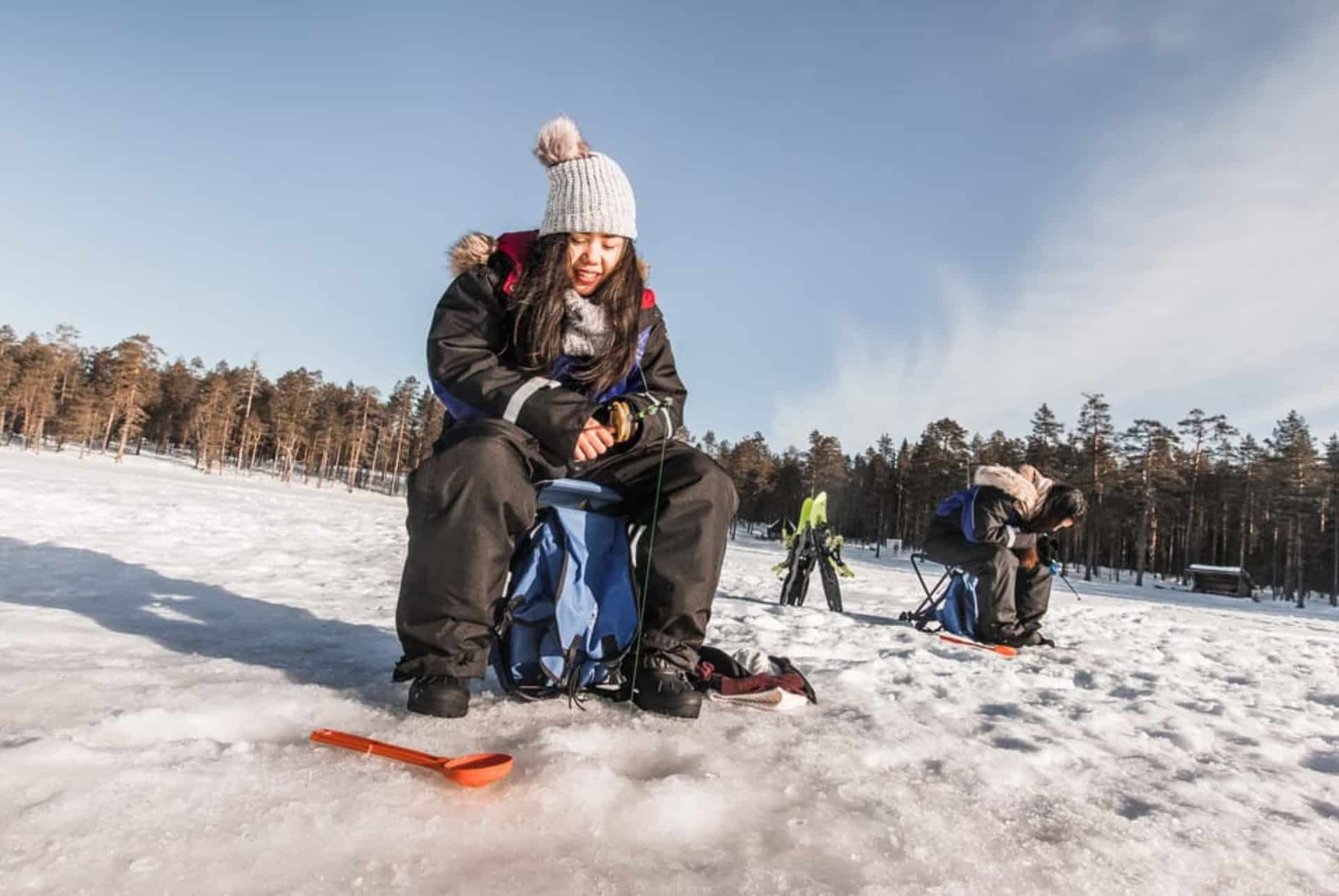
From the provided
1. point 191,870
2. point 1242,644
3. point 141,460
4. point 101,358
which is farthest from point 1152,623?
point 101,358

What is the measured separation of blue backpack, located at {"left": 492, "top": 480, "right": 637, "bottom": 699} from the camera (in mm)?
2203

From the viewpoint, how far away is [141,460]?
59531 mm

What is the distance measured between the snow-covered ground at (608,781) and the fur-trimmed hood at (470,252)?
4.93 feet

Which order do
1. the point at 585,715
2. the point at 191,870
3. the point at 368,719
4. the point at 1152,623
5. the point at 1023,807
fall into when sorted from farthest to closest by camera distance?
1. the point at 1152,623
2. the point at 585,715
3. the point at 368,719
4. the point at 1023,807
5. the point at 191,870

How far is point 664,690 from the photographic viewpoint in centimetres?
217

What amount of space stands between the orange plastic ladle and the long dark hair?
4.22 ft

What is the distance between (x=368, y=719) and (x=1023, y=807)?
1732 mm

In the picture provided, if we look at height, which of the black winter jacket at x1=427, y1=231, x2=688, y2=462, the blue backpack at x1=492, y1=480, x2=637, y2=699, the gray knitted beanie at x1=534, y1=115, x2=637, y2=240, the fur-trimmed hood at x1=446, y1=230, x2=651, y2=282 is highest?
the gray knitted beanie at x1=534, y1=115, x2=637, y2=240

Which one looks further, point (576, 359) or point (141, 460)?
point (141, 460)

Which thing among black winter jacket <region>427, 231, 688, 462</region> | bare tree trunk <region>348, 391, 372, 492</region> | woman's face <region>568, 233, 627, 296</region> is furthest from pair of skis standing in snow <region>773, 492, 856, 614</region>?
bare tree trunk <region>348, 391, 372, 492</region>

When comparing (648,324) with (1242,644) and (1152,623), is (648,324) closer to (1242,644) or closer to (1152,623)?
(1242,644)

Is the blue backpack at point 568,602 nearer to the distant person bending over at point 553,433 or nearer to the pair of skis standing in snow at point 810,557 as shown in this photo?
the distant person bending over at point 553,433

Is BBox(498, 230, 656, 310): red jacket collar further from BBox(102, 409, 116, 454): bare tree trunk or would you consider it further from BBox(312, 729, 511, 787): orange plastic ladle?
BBox(102, 409, 116, 454): bare tree trunk

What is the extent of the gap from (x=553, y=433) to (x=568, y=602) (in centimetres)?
56
